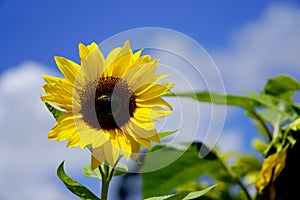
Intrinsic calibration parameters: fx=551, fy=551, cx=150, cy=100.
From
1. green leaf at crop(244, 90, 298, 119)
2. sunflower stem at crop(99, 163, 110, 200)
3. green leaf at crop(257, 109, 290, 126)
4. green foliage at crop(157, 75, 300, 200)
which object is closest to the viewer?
sunflower stem at crop(99, 163, 110, 200)

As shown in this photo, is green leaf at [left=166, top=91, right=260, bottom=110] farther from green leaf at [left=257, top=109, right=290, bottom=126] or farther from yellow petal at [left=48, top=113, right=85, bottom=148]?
yellow petal at [left=48, top=113, right=85, bottom=148]

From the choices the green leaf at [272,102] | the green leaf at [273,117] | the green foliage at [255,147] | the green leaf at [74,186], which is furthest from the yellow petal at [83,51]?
the green leaf at [273,117]

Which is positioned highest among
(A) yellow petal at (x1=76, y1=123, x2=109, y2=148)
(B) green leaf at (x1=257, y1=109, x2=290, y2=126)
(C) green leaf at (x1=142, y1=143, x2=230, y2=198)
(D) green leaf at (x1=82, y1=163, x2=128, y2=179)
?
(A) yellow petal at (x1=76, y1=123, x2=109, y2=148)

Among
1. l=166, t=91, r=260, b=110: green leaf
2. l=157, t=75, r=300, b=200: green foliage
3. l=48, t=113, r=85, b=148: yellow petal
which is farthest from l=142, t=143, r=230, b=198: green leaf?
l=48, t=113, r=85, b=148: yellow petal

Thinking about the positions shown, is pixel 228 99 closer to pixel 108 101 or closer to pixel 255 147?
pixel 255 147

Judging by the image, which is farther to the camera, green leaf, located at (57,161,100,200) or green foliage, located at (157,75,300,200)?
green foliage, located at (157,75,300,200)

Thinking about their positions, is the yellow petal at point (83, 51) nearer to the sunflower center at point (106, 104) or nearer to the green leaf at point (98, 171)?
the sunflower center at point (106, 104)
